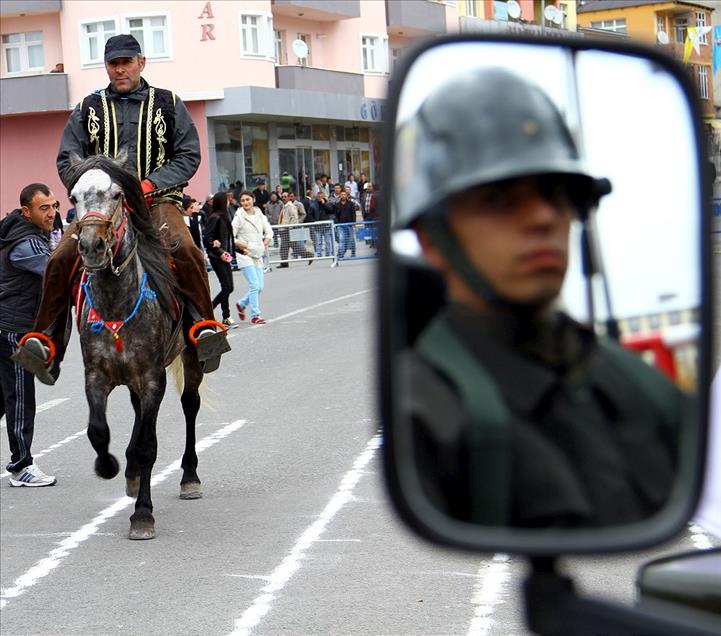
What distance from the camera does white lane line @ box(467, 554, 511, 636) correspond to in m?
5.71

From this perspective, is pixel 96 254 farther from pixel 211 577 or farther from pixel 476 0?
pixel 476 0

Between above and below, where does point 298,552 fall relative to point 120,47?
below

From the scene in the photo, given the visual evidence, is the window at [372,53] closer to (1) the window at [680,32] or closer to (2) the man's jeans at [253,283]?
A: (2) the man's jeans at [253,283]

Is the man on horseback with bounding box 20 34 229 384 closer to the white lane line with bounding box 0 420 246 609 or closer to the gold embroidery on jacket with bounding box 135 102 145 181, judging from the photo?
the gold embroidery on jacket with bounding box 135 102 145 181

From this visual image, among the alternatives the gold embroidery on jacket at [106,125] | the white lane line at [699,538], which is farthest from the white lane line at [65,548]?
the white lane line at [699,538]

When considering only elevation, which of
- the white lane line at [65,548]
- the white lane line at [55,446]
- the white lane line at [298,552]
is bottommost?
the white lane line at [55,446]

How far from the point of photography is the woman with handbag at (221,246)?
20.3 meters

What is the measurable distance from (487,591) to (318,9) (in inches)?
1854

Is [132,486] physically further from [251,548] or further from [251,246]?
[251,246]

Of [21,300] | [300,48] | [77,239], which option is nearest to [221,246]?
[21,300]

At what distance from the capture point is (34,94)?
47250mm

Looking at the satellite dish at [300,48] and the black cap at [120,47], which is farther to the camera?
the satellite dish at [300,48]

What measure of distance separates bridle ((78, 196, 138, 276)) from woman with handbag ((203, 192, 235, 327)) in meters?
11.8

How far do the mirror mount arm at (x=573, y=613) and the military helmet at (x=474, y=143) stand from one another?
343mm
